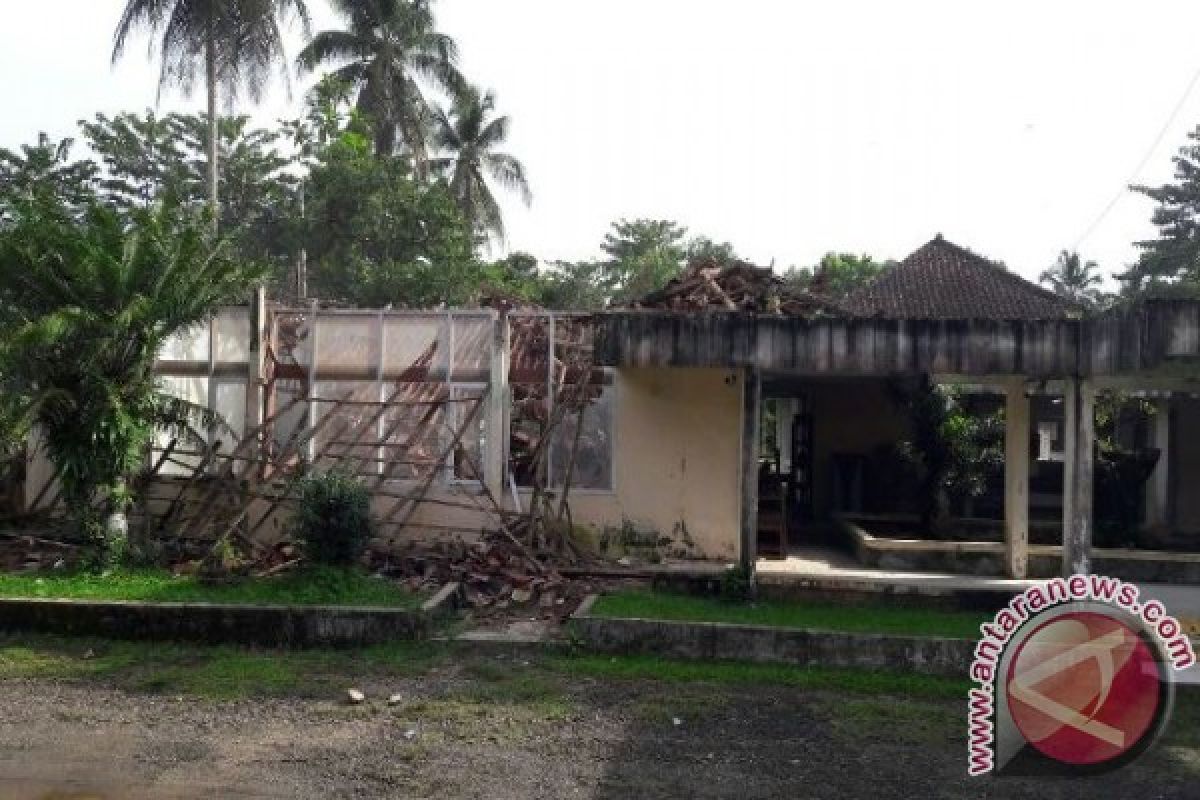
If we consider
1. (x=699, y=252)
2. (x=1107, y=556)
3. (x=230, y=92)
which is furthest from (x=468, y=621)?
(x=699, y=252)

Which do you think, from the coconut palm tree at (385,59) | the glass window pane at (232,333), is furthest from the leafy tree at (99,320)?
the coconut palm tree at (385,59)

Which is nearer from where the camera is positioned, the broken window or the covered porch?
the covered porch

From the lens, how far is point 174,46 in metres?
22.0

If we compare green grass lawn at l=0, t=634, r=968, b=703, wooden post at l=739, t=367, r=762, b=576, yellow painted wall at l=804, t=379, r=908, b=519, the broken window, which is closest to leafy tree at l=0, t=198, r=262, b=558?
green grass lawn at l=0, t=634, r=968, b=703

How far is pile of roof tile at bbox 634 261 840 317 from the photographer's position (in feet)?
49.6

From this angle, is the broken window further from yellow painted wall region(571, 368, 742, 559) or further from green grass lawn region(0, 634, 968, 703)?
green grass lawn region(0, 634, 968, 703)

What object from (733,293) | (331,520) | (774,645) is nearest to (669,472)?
(733,293)

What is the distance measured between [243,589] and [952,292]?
13.8 m

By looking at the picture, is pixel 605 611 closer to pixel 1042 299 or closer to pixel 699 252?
pixel 1042 299

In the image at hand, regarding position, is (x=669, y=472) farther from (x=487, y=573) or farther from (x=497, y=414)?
(x=487, y=573)

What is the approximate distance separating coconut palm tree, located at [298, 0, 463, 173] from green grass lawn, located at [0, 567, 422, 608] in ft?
64.7

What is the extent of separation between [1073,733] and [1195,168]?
37.9 meters

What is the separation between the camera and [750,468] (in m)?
10.5

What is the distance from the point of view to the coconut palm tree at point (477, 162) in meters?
33.8
